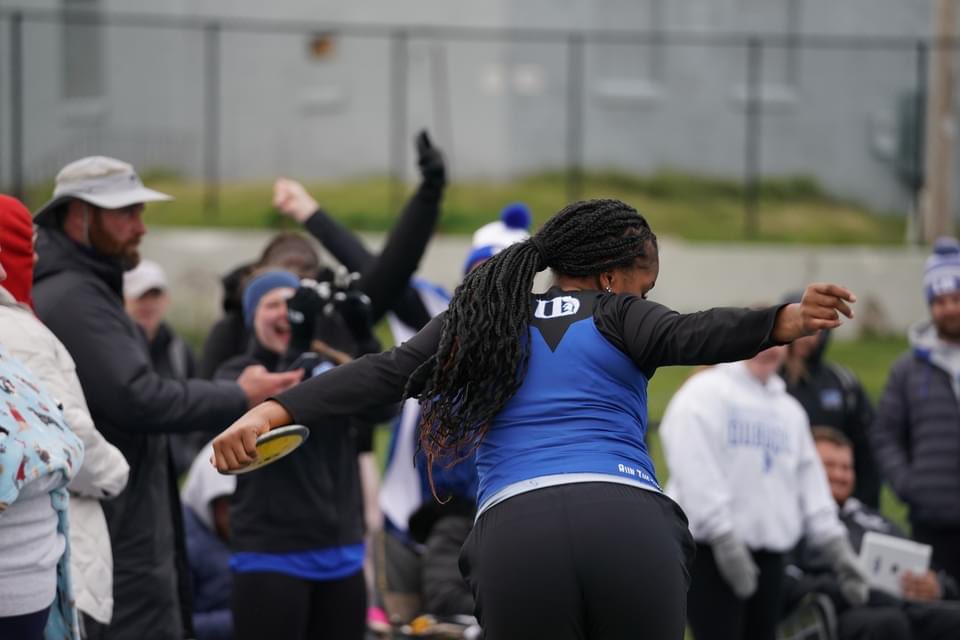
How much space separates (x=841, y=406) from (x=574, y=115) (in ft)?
43.2

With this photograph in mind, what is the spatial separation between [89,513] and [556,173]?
16154 millimetres

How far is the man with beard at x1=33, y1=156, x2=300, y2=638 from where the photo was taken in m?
5.04

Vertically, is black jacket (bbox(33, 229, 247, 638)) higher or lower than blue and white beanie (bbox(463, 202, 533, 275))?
lower

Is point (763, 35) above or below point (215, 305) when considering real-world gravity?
above

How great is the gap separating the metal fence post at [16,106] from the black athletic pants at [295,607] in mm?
12818

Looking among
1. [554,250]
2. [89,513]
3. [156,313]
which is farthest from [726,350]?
[156,313]

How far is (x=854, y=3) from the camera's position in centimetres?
2420

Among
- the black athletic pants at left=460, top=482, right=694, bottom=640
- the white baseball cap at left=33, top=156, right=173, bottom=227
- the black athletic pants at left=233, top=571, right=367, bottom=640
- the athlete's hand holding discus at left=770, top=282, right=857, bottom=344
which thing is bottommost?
the black athletic pants at left=233, top=571, right=367, bottom=640

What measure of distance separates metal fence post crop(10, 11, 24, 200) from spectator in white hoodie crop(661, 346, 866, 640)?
1251 cm

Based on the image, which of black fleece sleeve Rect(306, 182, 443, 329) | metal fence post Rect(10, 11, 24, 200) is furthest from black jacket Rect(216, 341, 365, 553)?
metal fence post Rect(10, 11, 24, 200)

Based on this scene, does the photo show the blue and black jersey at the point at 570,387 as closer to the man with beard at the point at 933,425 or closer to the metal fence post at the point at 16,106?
the man with beard at the point at 933,425

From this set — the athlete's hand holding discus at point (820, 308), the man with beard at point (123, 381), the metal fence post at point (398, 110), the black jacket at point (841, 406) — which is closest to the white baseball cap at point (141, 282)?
the man with beard at point (123, 381)

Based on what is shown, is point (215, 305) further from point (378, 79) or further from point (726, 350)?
point (726, 350)

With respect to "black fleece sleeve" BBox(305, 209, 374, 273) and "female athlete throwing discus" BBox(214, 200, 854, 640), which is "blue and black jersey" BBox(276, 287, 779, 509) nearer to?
"female athlete throwing discus" BBox(214, 200, 854, 640)
